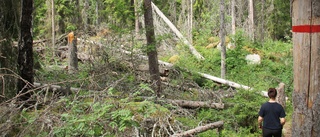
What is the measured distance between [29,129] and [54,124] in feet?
1.64

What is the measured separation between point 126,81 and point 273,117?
571cm

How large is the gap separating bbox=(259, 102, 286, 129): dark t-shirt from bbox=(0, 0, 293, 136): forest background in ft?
5.51

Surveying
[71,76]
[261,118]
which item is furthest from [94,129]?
[71,76]

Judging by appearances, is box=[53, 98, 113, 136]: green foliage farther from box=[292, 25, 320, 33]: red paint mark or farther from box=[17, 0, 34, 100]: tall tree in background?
box=[292, 25, 320, 33]: red paint mark

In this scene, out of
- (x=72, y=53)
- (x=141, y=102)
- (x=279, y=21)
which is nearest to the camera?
(x=141, y=102)

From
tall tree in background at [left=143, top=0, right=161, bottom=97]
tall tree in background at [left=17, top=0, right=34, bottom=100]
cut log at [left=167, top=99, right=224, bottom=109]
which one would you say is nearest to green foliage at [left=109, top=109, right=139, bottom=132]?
tall tree in background at [left=17, top=0, right=34, bottom=100]

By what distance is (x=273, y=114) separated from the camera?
5.53 meters

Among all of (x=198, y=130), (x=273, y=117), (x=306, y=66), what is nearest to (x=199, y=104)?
(x=198, y=130)

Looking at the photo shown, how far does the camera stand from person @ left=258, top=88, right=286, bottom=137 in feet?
18.1

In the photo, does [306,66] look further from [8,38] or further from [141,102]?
[8,38]

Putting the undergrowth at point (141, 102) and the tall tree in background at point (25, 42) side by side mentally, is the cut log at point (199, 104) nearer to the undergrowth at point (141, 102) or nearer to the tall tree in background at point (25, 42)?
the undergrowth at point (141, 102)

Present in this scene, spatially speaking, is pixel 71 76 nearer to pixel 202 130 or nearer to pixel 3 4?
pixel 3 4

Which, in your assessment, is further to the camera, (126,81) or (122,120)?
(126,81)

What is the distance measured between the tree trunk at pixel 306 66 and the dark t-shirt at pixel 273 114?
122 cm
